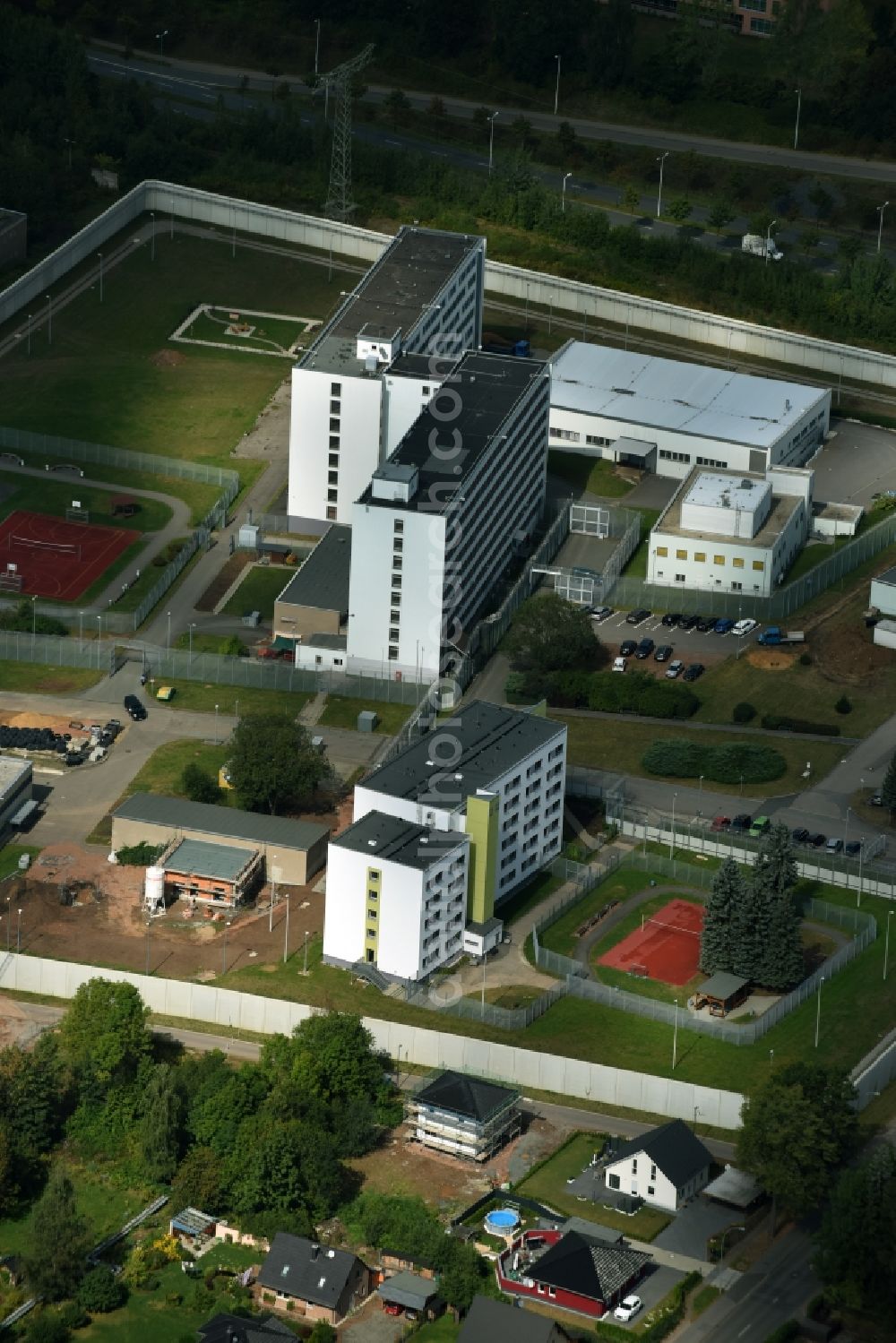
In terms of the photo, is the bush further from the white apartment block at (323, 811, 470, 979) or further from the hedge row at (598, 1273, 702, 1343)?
the white apartment block at (323, 811, 470, 979)

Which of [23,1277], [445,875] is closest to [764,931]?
[445,875]

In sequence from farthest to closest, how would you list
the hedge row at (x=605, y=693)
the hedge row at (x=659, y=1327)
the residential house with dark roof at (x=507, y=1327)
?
the hedge row at (x=605, y=693) → the hedge row at (x=659, y=1327) → the residential house with dark roof at (x=507, y=1327)

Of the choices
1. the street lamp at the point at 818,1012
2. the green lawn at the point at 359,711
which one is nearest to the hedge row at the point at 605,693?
the green lawn at the point at 359,711

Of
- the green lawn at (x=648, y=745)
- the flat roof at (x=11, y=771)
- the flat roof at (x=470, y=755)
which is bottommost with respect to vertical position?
the green lawn at (x=648, y=745)

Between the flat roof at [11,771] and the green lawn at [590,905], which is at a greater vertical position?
the flat roof at [11,771]

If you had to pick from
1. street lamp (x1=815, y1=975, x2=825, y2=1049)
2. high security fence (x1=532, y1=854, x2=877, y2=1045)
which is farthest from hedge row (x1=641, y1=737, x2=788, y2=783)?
street lamp (x1=815, y1=975, x2=825, y2=1049)

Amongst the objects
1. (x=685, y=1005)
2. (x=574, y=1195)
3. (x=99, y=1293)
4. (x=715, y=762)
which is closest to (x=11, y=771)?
(x=715, y=762)

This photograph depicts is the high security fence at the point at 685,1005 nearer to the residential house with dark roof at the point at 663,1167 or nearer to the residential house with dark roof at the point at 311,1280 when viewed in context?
the residential house with dark roof at the point at 663,1167

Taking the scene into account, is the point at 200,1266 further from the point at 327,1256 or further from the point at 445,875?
the point at 445,875
